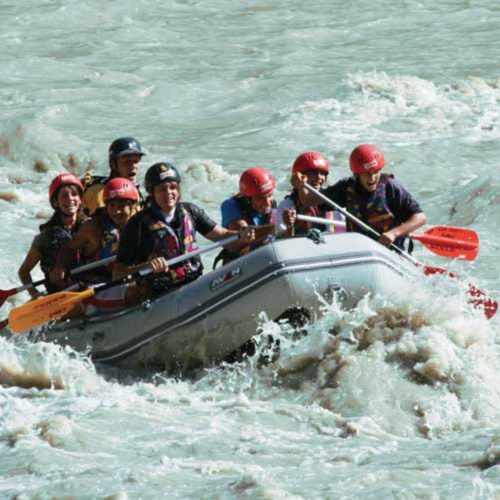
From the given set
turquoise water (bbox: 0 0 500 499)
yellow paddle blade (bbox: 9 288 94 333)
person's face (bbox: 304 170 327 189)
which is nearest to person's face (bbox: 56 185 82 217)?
yellow paddle blade (bbox: 9 288 94 333)

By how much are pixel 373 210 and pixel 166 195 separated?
5.01 feet

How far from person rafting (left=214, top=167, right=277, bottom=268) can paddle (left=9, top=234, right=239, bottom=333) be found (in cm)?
26

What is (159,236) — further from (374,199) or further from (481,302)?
(481,302)

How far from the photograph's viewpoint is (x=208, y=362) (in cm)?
763

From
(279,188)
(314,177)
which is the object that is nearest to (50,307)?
(314,177)

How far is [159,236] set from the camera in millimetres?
7715

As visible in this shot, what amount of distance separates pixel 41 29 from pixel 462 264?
1171cm

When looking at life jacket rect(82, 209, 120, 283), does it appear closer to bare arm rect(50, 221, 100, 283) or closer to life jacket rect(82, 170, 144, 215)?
bare arm rect(50, 221, 100, 283)

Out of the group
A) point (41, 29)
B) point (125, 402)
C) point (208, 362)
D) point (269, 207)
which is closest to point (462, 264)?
point (269, 207)

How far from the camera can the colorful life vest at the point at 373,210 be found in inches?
327

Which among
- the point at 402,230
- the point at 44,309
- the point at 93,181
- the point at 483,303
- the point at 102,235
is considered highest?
the point at 93,181

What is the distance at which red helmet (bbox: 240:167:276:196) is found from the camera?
26.1ft

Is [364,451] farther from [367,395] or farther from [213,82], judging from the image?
[213,82]

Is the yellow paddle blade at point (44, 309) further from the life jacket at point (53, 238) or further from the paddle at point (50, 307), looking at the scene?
the life jacket at point (53, 238)
